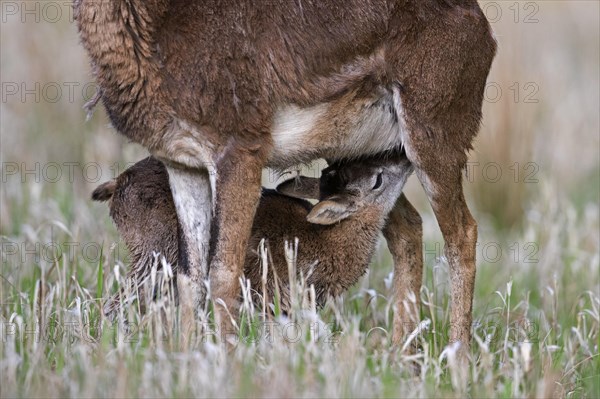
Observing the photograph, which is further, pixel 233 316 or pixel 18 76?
pixel 18 76

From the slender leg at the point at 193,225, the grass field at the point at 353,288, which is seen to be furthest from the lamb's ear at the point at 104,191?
the slender leg at the point at 193,225

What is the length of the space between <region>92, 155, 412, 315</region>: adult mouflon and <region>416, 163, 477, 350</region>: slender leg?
20.7 inches

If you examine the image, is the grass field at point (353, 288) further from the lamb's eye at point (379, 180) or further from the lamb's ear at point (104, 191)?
the lamb's eye at point (379, 180)

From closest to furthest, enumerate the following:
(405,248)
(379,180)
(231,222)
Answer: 1. (231,222)
2. (379,180)
3. (405,248)

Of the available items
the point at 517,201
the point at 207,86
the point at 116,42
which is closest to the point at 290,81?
the point at 207,86

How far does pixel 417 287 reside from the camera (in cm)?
719

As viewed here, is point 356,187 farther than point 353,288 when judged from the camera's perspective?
No

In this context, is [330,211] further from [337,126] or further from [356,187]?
[337,126]

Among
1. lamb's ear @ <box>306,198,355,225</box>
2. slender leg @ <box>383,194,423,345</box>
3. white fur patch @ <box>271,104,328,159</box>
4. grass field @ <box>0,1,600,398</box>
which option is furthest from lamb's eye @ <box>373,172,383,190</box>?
white fur patch @ <box>271,104,328,159</box>

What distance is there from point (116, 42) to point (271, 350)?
6.16ft

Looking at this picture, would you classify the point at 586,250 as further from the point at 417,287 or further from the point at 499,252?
the point at 417,287

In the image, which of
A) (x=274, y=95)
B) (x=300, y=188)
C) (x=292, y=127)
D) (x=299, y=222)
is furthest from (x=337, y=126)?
(x=300, y=188)

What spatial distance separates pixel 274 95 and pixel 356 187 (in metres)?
1.23

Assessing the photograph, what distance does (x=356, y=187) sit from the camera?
714cm
